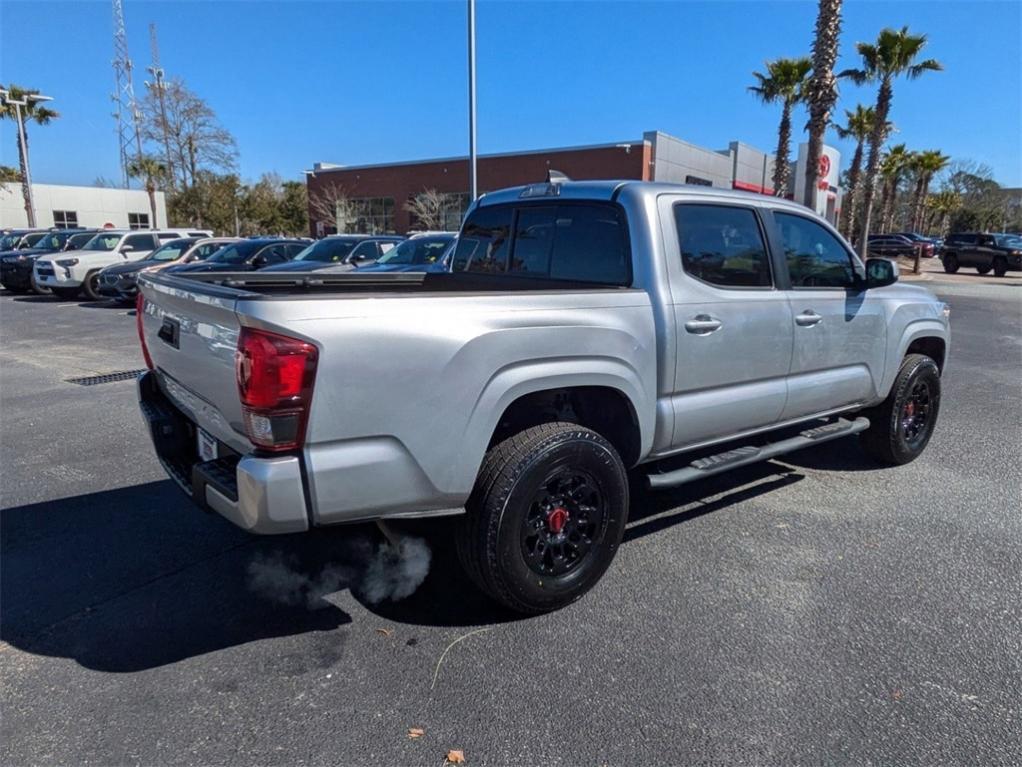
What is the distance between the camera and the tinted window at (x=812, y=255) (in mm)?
4320

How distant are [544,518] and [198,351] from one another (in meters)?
1.68

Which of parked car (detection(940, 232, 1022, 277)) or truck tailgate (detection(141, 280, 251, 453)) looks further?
parked car (detection(940, 232, 1022, 277))

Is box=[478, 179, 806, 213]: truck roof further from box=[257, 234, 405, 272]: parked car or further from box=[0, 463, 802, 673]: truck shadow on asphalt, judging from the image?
box=[257, 234, 405, 272]: parked car

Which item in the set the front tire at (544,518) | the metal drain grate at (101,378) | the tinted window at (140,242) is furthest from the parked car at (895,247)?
the front tire at (544,518)

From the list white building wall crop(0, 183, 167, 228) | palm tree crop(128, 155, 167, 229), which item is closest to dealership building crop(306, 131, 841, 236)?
palm tree crop(128, 155, 167, 229)

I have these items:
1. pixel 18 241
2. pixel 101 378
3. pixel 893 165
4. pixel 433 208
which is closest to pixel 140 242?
pixel 18 241

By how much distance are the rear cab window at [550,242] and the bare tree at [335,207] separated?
46.0m

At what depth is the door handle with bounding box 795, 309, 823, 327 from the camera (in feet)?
13.6

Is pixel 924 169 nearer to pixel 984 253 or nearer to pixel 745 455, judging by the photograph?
pixel 984 253

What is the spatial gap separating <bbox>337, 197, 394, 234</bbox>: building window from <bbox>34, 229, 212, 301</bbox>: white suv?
96.6ft

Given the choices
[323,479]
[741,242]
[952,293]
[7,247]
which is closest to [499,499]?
[323,479]

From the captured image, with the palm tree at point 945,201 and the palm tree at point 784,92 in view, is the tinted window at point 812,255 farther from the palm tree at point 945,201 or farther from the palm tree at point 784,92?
the palm tree at point 945,201

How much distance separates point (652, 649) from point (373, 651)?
1192 millimetres

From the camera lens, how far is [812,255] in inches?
177
